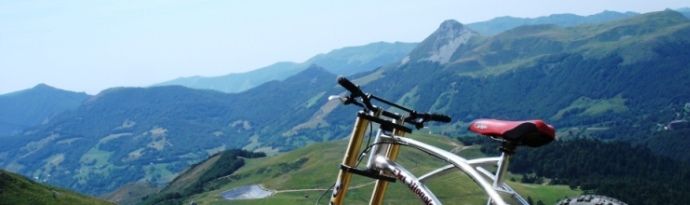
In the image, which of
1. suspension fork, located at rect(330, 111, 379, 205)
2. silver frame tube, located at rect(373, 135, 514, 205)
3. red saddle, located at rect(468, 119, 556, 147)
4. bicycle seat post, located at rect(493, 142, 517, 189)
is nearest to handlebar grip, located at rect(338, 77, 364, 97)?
suspension fork, located at rect(330, 111, 379, 205)

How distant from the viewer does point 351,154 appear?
7.84m

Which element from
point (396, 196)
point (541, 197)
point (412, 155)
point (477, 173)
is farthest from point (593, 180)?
point (477, 173)

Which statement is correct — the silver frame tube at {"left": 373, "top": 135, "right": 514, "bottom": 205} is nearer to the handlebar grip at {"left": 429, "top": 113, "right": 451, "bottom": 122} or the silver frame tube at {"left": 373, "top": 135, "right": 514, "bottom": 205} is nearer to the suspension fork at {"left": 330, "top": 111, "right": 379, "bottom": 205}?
the suspension fork at {"left": 330, "top": 111, "right": 379, "bottom": 205}

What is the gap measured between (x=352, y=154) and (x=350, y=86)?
2.60 ft

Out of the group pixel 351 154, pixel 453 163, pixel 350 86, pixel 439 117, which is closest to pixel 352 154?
pixel 351 154

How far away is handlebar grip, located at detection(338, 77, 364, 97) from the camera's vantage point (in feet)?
24.0

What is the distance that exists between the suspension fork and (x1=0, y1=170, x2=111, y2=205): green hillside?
103751 mm

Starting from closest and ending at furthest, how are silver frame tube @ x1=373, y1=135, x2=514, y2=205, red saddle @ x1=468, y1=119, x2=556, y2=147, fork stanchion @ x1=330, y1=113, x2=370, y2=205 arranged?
silver frame tube @ x1=373, y1=135, x2=514, y2=205 → red saddle @ x1=468, y1=119, x2=556, y2=147 → fork stanchion @ x1=330, y1=113, x2=370, y2=205

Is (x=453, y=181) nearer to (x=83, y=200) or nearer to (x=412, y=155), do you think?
(x=412, y=155)

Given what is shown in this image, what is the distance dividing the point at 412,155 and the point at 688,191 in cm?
6532

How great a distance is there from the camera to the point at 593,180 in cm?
18688

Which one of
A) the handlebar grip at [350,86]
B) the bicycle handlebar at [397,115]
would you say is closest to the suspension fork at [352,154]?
the bicycle handlebar at [397,115]

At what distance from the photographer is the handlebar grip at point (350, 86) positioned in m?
7.31

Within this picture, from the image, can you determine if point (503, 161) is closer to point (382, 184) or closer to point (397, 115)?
point (397, 115)
